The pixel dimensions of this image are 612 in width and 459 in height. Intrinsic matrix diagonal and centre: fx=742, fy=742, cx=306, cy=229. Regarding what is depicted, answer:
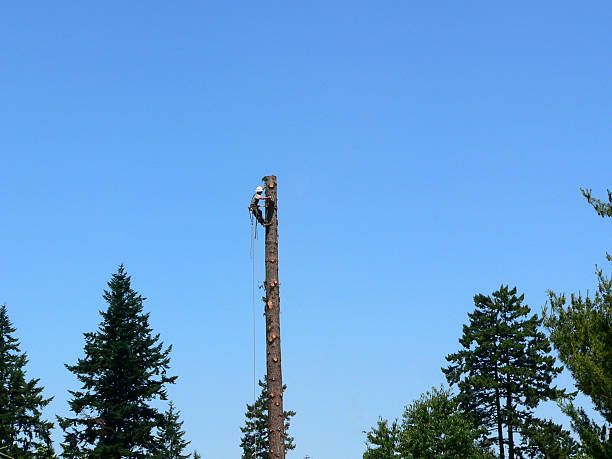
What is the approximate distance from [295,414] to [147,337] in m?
20.6

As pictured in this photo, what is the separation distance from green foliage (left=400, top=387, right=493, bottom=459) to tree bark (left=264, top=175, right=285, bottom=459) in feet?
78.3

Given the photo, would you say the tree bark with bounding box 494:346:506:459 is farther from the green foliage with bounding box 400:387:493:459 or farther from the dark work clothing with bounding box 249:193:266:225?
the dark work clothing with bounding box 249:193:266:225

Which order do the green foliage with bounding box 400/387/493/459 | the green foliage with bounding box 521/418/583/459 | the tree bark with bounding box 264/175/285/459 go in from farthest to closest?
the green foliage with bounding box 521/418/583/459 → the green foliage with bounding box 400/387/493/459 → the tree bark with bounding box 264/175/285/459

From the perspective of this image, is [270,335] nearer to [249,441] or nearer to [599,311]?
[599,311]

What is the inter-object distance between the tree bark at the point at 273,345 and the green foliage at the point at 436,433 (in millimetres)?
23881

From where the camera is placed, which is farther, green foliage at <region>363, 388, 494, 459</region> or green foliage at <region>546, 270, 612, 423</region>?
green foliage at <region>363, 388, 494, 459</region>

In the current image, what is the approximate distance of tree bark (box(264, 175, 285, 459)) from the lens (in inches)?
598

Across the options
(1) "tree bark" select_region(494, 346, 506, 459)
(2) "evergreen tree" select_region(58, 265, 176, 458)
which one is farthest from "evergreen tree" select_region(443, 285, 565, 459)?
(2) "evergreen tree" select_region(58, 265, 176, 458)

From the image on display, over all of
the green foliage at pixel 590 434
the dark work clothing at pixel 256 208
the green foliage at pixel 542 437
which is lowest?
the green foliage at pixel 590 434

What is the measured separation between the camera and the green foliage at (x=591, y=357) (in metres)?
20.7

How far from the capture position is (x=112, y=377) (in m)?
47.6

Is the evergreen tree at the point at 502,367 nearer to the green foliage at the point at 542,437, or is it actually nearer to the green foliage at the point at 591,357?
the green foliage at the point at 542,437

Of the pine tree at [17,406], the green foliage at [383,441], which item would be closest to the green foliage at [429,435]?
the green foliage at [383,441]

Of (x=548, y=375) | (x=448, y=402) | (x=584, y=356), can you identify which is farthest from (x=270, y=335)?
(x=548, y=375)
